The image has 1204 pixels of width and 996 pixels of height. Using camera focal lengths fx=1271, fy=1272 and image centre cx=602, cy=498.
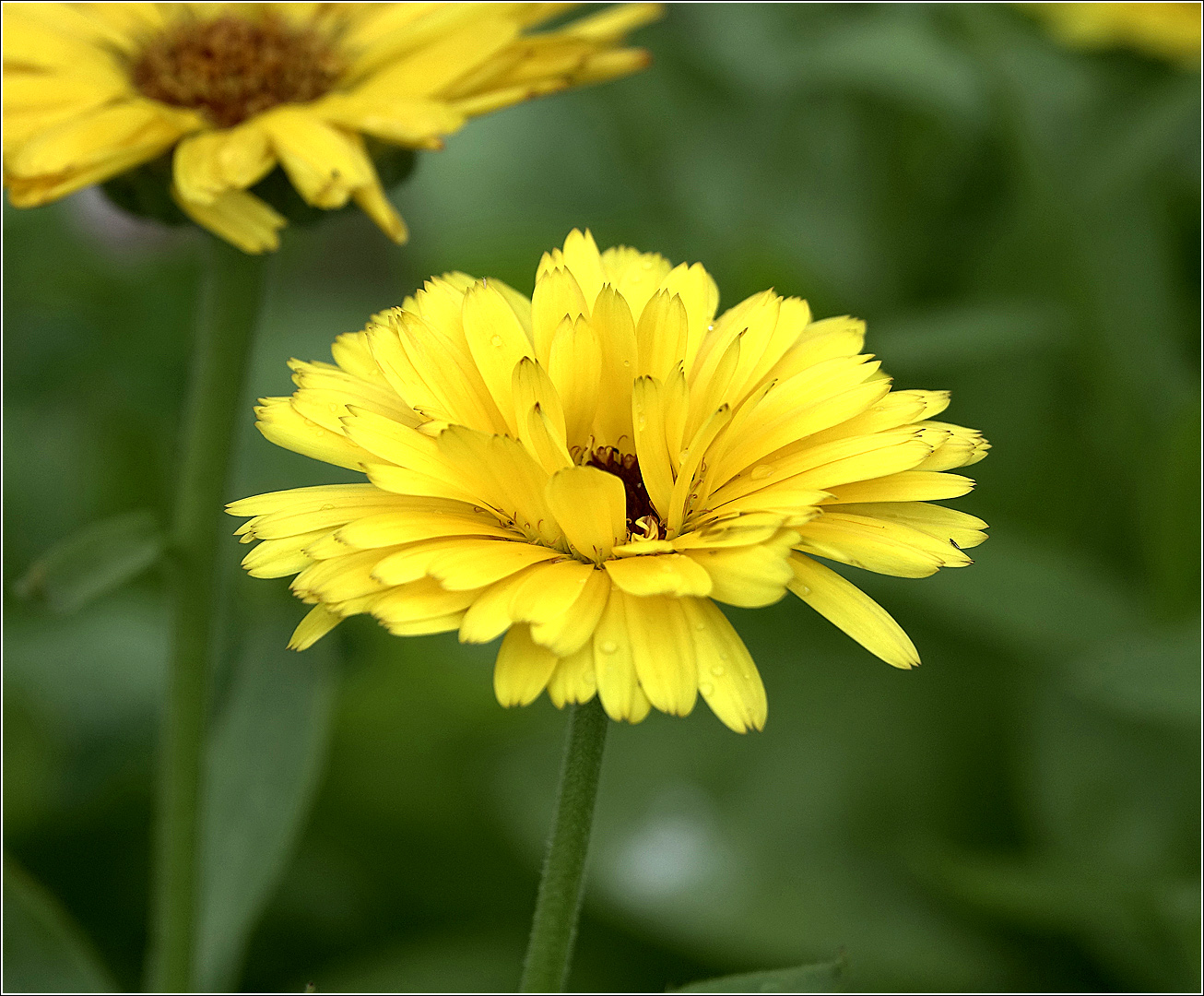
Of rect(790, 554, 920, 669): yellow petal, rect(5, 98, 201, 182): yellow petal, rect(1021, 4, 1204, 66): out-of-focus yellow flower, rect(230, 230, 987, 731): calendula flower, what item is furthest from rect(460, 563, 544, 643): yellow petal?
rect(1021, 4, 1204, 66): out-of-focus yellow flower

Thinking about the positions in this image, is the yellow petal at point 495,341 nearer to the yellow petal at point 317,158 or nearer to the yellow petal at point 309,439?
the yellow petal at point 309,439

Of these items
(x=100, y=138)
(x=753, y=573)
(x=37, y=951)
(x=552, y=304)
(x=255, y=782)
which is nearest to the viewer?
(x=753, y=573)

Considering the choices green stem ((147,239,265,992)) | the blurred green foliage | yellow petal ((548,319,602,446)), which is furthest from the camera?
the blurred green foliage

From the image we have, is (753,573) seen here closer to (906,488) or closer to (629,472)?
(906,488)

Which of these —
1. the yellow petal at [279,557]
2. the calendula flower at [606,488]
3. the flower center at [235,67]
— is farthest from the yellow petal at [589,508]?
the flower center at [235,67]

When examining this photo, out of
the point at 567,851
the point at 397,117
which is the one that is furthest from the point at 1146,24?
the point at 567,851

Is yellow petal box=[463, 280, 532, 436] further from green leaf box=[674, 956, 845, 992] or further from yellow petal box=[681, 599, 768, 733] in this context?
green leaf box=[674, 956, 845, 992]

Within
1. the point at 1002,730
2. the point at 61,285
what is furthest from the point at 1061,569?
the point at 61,285
